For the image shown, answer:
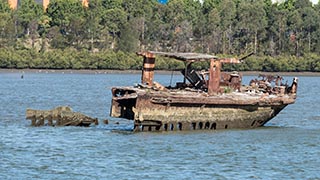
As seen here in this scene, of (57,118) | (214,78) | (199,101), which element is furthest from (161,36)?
(199,101)

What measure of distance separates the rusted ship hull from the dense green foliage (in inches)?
4607

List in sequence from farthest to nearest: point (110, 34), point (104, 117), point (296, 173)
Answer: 1. point (110, 34)
2. point (104, 117)
3. point (296, 173)

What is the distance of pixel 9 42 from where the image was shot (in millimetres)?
174500

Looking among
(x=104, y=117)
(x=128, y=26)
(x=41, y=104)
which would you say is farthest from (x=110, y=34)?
(x=104, y=117)

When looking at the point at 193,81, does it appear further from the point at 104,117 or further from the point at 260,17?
the point at 260,17

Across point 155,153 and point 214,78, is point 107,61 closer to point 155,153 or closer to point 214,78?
point 214,78

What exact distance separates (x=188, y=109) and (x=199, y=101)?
0.69 metres

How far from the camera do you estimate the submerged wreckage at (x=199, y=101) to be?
155 ft

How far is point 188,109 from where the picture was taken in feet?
158

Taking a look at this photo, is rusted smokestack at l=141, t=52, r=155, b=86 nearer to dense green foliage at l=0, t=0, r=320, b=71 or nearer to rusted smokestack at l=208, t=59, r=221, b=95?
rusted smokestack at l=208, t=59, r=221, b=95

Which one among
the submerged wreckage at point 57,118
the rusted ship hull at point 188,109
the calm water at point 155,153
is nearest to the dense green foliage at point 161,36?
the calm water at point 155,153

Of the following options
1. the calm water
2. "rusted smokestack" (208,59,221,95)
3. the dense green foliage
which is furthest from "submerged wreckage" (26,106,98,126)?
the dense green foliage

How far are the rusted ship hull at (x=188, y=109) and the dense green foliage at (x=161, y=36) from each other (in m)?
117

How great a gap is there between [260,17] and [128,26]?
23.6m
